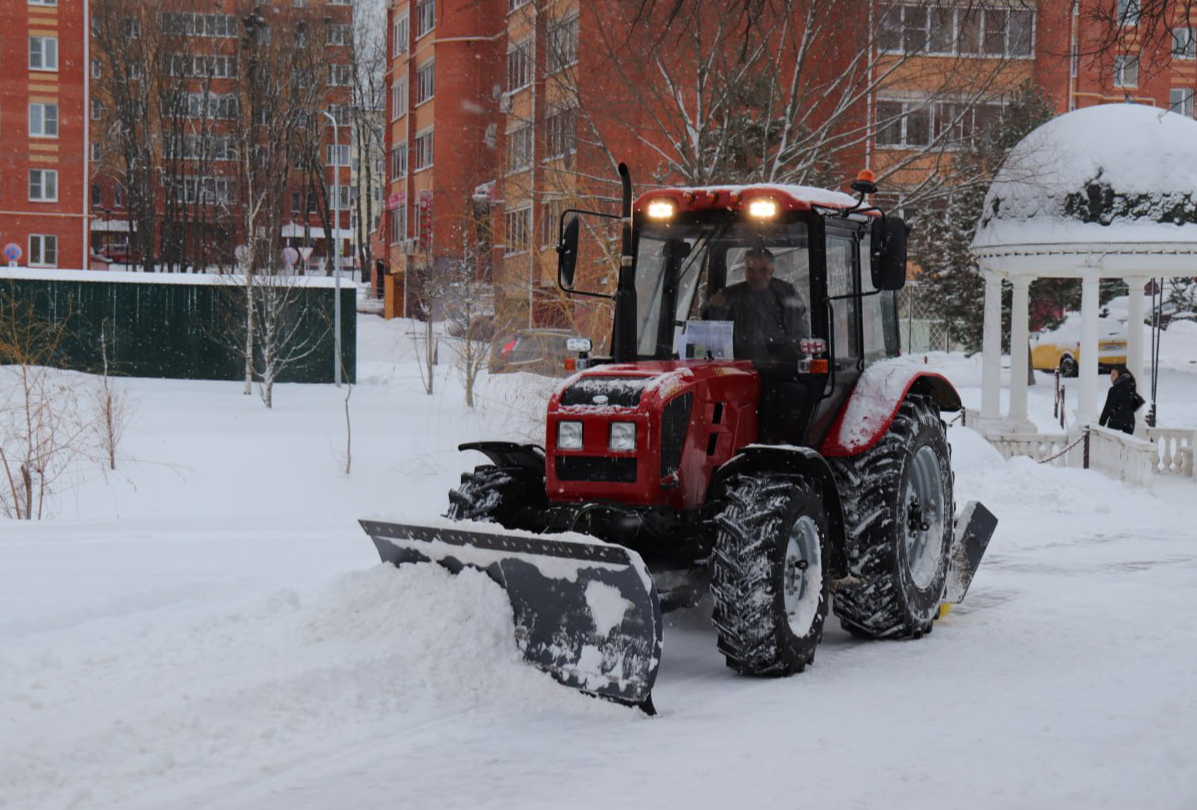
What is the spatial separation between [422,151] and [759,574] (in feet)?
172

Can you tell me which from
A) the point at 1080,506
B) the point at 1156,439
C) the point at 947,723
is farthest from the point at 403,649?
the point at 1156,439

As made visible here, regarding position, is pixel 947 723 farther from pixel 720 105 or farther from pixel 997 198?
pixel 997 198

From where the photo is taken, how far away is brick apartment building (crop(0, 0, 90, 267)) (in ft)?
186

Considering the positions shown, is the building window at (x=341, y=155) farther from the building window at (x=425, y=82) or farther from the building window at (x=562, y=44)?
the building window at (x=562, y=44)

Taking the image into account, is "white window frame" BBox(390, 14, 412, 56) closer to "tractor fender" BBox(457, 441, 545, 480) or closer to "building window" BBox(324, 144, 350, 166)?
"building window" BBox(324, 144, 350, 166)

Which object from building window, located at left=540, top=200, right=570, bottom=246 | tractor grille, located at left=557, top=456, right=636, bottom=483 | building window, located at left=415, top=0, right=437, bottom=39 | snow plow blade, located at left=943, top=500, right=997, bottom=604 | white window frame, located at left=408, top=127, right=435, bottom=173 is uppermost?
building window, located at left=415, top=0, right=437, bottom=39

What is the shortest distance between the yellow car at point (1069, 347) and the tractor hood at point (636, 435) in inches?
1426

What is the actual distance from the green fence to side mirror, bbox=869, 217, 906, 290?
29821 mm

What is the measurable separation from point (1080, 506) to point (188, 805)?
13519mm

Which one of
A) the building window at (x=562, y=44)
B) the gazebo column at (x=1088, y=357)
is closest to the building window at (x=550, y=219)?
the building window at (x=562, y=44)

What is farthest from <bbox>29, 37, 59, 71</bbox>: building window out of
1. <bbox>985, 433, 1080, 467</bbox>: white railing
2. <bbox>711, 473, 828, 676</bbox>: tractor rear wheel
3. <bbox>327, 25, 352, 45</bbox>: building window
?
<bbox>711, 473, 828, 676</bbox>: tractor rear wheel

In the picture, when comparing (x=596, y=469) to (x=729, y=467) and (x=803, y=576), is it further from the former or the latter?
(x=803, y=576)

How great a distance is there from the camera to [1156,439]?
922 inches

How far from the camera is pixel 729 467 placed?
7320 millimetres
